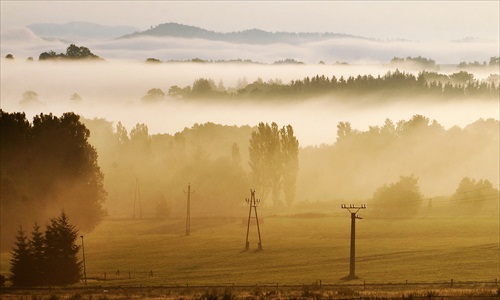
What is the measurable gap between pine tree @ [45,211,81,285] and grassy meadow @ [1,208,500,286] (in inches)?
95.6

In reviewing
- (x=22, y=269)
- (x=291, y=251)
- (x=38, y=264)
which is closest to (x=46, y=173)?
(x=38, y=264)

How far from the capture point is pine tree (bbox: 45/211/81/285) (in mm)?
98625

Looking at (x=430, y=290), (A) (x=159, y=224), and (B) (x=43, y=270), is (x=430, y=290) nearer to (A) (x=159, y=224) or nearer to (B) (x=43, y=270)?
(B) (x=43, y=270)

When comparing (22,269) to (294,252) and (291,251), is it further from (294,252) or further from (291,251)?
(291,251)

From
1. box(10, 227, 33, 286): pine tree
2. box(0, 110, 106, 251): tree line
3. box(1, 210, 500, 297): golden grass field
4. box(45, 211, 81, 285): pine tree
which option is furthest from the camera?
box(0, 110, 106, 251): tree line

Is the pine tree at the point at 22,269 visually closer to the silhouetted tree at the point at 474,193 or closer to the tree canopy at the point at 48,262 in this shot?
the tree canopy at the point at 48,262

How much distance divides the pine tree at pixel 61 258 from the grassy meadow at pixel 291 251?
2.43 meters

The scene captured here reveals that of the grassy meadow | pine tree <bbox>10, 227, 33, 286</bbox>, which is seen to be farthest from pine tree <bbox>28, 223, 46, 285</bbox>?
the grassy meadow

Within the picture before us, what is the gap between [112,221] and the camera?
16375 cm

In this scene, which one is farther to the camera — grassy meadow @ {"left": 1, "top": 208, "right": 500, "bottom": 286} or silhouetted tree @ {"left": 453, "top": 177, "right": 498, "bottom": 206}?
silhouetted tree @ {"left": 453, "top": 177, "right": 498, "bottom": 206}

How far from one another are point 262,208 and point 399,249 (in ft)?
228

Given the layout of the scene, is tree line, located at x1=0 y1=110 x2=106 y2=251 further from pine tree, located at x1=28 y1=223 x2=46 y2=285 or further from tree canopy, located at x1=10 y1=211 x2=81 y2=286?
pine tree, located at x1=28 y1=223 x2=46 y2=285

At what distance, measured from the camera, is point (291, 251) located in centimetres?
11931

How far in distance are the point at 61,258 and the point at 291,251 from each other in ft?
104
